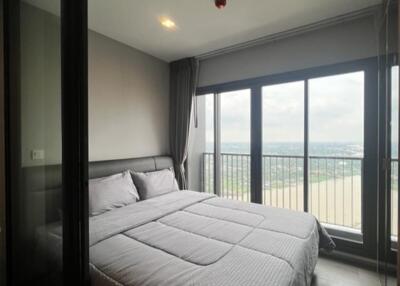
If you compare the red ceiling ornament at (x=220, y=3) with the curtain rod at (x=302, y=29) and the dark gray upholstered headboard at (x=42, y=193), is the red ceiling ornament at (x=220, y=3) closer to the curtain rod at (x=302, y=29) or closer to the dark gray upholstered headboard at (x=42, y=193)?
the curtain rod at (x=302, y=29)

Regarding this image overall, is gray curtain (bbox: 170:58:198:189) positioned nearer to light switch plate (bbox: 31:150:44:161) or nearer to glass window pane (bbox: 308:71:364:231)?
glass window pane (bbox: 308:71:364:231)

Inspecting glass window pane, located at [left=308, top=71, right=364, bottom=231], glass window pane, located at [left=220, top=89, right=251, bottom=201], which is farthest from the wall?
glass window pane, located at [left=308, top=71, right=364, bottom=231]

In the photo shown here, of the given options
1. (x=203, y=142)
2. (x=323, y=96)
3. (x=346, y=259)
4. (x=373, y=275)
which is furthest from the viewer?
(x=203, y=142)

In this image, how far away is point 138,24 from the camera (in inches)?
100

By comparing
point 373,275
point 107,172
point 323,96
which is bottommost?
point 373,275

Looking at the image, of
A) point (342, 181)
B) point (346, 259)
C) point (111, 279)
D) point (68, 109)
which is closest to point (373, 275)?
point (346, 259)

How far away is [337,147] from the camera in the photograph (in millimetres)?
2961

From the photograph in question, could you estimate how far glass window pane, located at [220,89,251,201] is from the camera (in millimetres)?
3430

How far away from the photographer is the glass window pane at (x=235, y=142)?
3.43m

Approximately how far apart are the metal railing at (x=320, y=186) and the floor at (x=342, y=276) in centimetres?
84

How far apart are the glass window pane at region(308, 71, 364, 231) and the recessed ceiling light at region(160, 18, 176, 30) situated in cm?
190

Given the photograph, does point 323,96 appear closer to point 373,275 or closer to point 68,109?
point 373,275

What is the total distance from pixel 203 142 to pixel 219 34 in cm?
214

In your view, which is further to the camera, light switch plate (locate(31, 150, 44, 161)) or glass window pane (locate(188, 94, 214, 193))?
glass window pane (locate(188, 94, 214, 193))
